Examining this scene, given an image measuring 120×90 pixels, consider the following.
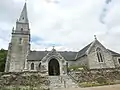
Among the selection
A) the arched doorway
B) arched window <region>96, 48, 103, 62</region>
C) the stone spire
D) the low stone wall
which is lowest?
the low stone wall

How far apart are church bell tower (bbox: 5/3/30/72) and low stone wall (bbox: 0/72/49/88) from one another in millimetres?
11293

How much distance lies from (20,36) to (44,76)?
18625mm

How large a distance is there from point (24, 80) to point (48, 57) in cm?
989

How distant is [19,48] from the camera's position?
33406 millimetres

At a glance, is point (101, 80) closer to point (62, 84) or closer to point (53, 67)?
point (62, 84)

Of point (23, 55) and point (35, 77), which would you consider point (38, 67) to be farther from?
point (35, 77)

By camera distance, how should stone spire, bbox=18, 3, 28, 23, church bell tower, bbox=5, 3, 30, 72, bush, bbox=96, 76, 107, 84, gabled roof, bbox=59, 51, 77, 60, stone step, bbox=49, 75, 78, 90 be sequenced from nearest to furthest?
stone step, bbox=49, 75, 78, 90
bush, bbox=96, 76, 107, 84
church bell tower, bbox=5, 3, 30, 72
gabled roof, bbox=59, 51, 77, 60
stone spire, bbox=18, 3, 28, 23

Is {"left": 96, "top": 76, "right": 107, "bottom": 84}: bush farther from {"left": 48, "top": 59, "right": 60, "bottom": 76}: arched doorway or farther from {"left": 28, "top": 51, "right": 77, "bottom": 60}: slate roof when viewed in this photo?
{"left": 28, "top": 51, "right": 77, "bottom": 60}: slate roof

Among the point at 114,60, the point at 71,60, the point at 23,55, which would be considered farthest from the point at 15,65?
the point at 114,60

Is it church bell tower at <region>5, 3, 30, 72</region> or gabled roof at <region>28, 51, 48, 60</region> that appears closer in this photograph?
gabled roof at <region>28, 51, 48, 60</region>

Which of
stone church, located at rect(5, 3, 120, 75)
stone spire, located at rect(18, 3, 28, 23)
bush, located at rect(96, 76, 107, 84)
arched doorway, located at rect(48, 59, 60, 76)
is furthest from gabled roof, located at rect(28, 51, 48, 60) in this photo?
bush, located at rect(96, 76, 107, 84)

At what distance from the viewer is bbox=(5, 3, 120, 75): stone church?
89.4ft

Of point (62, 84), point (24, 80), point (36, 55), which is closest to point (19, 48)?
point (36, 55)

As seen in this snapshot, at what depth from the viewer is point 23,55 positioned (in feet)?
107
